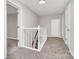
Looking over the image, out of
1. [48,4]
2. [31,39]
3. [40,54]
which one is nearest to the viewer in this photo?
[40,54]

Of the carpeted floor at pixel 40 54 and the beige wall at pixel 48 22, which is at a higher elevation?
the beige wall at pixel 48 22

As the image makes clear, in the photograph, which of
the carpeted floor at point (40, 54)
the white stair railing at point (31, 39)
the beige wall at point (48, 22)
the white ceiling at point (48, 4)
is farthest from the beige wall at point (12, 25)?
the carpeted floor at point (40, 54)

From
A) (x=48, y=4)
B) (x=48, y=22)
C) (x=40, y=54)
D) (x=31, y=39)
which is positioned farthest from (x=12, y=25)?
(x=40, y=54)

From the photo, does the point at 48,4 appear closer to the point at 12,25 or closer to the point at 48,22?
the point at 48,22

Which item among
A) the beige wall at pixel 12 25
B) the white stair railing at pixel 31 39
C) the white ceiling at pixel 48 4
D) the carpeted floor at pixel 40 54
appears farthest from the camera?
the beige wall at pixel 12 25

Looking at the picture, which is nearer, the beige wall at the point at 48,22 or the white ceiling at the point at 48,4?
the white ceiling at the point at 48,4

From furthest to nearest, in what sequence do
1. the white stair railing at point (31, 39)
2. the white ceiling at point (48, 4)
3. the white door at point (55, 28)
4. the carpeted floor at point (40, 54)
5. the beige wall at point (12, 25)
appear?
1. the white door at point (55, 28)
2. the beige wall at point (12, 25)
3. the white ceiling at point (48, 4)
4. the white stair railing at point (31, 39)
5. the carpeted floor at point (40, 54)

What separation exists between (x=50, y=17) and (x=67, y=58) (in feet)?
19.1

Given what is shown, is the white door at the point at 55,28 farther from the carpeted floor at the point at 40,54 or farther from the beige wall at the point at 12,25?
the carpeted floor at the point at 40,54

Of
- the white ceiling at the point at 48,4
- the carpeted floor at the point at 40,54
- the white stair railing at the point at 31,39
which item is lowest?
the carpeted floor at the point at 40,54

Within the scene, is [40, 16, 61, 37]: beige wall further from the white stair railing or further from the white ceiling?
the white stair railing

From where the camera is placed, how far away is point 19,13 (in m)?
3.68

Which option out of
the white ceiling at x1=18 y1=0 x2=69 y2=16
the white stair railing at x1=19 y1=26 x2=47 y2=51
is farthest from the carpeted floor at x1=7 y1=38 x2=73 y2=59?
the white ceiling at x1=18 y1=0 x2=69 y2=16
